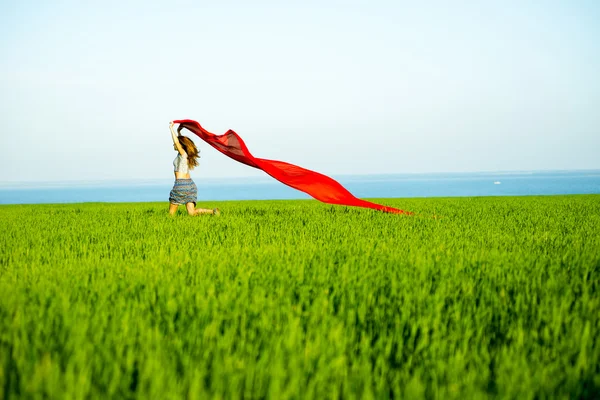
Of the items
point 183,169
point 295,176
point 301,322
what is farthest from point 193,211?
point 301,322

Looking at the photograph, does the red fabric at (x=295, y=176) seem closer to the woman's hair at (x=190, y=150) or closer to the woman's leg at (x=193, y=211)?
the woman's hair at (x=190, y=150)

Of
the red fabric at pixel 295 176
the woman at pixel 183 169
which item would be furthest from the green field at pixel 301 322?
the red fabric at pixel 295 176

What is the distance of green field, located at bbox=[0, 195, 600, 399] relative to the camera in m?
1.77

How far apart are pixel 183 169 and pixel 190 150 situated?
15.3 inches

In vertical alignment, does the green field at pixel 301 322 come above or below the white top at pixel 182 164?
below

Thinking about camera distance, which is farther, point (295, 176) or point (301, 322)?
point (295, 176)

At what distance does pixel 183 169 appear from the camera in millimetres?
8898

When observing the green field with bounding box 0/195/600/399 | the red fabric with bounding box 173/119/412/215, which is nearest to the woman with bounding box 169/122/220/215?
the red fabric with bounding box 173/119/412/215

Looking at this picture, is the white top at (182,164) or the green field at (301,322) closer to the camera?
the green field at (301,322)

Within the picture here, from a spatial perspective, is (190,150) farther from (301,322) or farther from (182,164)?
(301,322)

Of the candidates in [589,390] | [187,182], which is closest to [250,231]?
[187,182]

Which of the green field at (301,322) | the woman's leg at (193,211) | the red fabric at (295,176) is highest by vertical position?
the red fabric at (295,176)

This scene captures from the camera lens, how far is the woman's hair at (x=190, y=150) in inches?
345

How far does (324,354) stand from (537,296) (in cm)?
191
